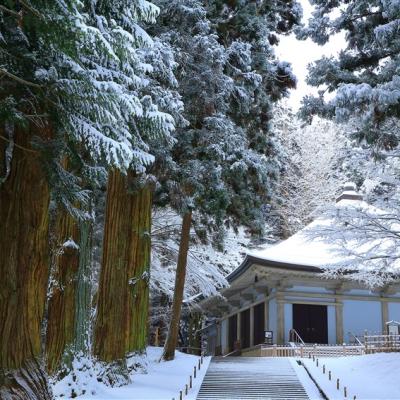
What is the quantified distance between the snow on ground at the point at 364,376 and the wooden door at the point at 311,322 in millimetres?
5048

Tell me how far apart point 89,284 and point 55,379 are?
1.70 meters

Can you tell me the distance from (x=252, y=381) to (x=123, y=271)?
15.2 ft

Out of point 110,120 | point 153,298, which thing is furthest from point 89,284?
point 153,298

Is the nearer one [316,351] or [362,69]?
[362,69]

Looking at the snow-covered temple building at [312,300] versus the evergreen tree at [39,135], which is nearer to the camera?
the evergreen tree at [39,135]

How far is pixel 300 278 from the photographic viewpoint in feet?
69.5

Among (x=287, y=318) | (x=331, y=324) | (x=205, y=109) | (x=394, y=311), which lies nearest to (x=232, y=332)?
(x=287, y=318)

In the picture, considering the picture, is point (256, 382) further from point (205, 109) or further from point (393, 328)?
point (393, 328)

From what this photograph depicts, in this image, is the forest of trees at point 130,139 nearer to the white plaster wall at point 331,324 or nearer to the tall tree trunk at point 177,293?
the tall tree trunk at point 177,293

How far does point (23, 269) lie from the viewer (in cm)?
573

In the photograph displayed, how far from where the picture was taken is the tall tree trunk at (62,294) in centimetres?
908

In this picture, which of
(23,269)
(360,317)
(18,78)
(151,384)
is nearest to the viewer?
(18,78)

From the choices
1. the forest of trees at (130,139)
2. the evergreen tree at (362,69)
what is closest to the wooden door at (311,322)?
the forest of trees at (130,139)

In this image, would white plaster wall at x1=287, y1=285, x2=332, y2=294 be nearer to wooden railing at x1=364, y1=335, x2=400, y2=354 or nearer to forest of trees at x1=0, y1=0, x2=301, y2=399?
wooden railing at x1=364, y1=335, x2=400, y2=354
